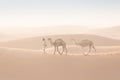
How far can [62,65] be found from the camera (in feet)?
26.5

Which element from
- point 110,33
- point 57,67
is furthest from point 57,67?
point 110,33

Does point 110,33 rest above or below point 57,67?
above

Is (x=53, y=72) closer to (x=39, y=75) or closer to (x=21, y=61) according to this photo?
(x=39, y=75)

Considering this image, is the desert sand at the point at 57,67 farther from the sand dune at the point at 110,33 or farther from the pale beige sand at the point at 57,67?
the sand dune at the point at 110,33

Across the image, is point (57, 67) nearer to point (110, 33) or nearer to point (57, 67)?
point (57, 67)

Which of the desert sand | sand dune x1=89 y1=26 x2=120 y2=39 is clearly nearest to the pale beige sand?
the desert sand

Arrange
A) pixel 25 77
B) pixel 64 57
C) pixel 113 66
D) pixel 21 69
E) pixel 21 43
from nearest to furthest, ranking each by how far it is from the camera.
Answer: pixel 25 77 < pixel 21 69 < pixel 113 66 < pixel 64 57 < pixel 21 43

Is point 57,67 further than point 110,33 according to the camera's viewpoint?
No

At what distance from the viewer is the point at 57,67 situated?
7918mm

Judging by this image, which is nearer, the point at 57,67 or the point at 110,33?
the point at 57,67

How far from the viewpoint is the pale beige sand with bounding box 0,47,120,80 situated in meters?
7.30

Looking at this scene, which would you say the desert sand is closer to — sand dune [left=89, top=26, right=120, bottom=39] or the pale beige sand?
the pale beige sand

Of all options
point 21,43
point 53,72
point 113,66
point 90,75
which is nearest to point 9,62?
point 53,72

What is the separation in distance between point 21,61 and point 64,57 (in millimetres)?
1399
